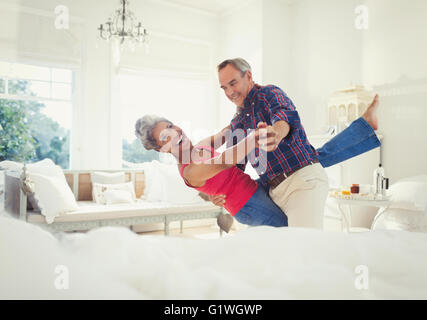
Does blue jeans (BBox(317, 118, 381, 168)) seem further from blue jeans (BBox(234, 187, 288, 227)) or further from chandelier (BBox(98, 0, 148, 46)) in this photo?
chandelier (BBox(98, 0, 148, 46))

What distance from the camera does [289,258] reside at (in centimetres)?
79

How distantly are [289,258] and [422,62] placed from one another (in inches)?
157

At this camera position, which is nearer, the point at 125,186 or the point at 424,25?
the point at 424,25

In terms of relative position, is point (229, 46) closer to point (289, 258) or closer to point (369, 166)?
point (369, 166)

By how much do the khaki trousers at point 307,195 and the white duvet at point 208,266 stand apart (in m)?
0.64

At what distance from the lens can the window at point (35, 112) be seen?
4.67 m

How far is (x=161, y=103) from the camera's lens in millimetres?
5793


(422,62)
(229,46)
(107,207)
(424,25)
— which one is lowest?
(107,207)

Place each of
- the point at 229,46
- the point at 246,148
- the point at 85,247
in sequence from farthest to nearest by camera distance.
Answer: the point at 229,46 → the point at 246,148 → the point at 85,247

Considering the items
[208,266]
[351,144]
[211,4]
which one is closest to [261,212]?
[351,144]

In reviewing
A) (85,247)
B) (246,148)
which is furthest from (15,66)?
(85,247)

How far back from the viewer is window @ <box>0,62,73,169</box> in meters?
4.67

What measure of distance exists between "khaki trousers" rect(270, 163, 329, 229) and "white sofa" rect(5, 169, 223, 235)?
2.54 meters

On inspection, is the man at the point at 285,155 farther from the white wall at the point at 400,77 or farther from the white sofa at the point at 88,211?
the white wall at the point at 400,77
